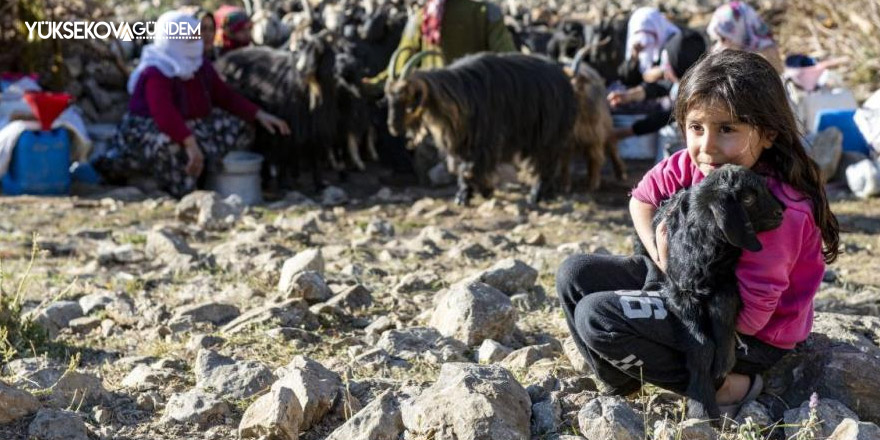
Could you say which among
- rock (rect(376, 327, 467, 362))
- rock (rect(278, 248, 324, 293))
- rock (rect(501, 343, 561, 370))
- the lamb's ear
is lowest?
rock (rect(278, 248, 324, 293))

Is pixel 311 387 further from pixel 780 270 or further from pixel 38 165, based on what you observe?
pixel 38 165

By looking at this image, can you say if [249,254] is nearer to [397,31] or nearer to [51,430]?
[51,430]

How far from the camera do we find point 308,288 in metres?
4.16

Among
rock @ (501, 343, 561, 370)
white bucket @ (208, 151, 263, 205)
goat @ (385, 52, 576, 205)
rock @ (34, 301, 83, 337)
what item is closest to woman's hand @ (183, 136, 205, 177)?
white bucket @ (208, 151, 263, 205)

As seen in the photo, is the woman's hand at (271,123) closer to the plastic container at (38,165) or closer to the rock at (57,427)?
the plastic container at (38,165)

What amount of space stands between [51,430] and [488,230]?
12.8 ft

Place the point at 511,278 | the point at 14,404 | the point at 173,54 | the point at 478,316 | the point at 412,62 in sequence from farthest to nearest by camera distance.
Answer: the point at 173,54 → the point at 412,62 → the point at 511,278 → the point at 478,316 → the point at 14,404

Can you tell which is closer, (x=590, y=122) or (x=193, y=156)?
(x=193, y=156)

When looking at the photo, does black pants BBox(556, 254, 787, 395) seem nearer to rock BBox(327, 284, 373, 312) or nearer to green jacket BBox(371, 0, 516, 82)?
rock BBox(327, 284, 373, 312)

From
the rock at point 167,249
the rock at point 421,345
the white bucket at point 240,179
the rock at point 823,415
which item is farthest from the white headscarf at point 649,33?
the rock at point 823,415

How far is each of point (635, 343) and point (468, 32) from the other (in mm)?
5329

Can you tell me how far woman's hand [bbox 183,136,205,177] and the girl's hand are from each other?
204 inches

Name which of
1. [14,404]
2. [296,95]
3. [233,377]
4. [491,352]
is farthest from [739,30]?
[14,404]

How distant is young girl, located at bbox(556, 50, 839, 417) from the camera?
2672mm
